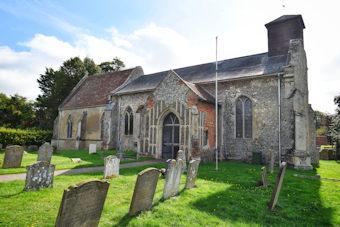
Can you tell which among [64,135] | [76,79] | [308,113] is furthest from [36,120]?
[308,113]

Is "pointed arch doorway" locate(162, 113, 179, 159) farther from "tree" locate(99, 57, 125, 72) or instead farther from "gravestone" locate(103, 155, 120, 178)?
"tree" locate(99, 57, 125, 72)

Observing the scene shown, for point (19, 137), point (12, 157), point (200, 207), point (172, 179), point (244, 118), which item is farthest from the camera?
point (19, 137)

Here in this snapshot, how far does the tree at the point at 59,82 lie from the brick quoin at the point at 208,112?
77.8 ft

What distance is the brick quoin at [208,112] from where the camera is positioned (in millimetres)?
13305

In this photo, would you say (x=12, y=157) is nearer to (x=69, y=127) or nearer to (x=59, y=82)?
(x=69, y=127)

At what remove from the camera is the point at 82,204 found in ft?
11.7

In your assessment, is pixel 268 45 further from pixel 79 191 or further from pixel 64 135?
pixel 64 135

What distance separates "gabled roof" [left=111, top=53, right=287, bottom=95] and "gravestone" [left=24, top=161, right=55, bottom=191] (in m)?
13.1

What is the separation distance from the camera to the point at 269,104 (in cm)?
1429

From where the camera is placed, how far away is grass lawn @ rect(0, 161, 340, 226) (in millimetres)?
4431

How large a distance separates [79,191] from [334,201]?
7548mm

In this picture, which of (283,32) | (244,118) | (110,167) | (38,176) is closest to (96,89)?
(244,118)

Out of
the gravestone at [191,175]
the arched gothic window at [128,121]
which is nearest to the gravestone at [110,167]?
the gravestone at [191,175]

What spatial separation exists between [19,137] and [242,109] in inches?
925
